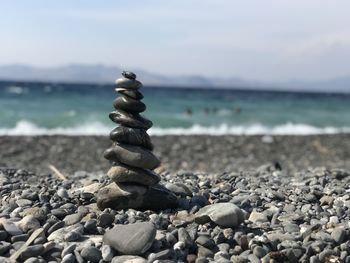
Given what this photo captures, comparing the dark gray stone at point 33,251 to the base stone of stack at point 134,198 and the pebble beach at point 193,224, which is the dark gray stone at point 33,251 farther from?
the base stone of stack at point 134,198

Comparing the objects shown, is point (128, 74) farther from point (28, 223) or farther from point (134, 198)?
point (28, 223)

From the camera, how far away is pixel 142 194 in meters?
5.51

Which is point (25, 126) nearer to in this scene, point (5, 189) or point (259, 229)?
point (5, 189)

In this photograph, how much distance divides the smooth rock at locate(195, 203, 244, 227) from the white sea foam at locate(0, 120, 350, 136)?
2084cm

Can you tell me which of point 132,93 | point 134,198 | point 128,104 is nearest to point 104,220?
point 134,198

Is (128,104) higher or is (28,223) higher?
(128,104)

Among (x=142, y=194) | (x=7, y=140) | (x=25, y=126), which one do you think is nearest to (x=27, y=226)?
(x=142, y=194)

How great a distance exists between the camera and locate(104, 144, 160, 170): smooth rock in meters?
5.53

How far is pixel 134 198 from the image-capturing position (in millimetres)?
5492

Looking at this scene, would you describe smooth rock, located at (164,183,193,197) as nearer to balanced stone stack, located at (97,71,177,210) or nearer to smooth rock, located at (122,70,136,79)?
balanced stone stack, located at (97,71,177,210)

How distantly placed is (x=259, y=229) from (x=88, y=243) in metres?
1.64

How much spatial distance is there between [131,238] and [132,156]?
1.15 metres

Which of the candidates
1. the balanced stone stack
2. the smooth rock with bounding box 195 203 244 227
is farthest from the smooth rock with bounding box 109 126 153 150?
the smooth rock with bounding box 195 203 244 227

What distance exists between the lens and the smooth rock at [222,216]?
510 cm
